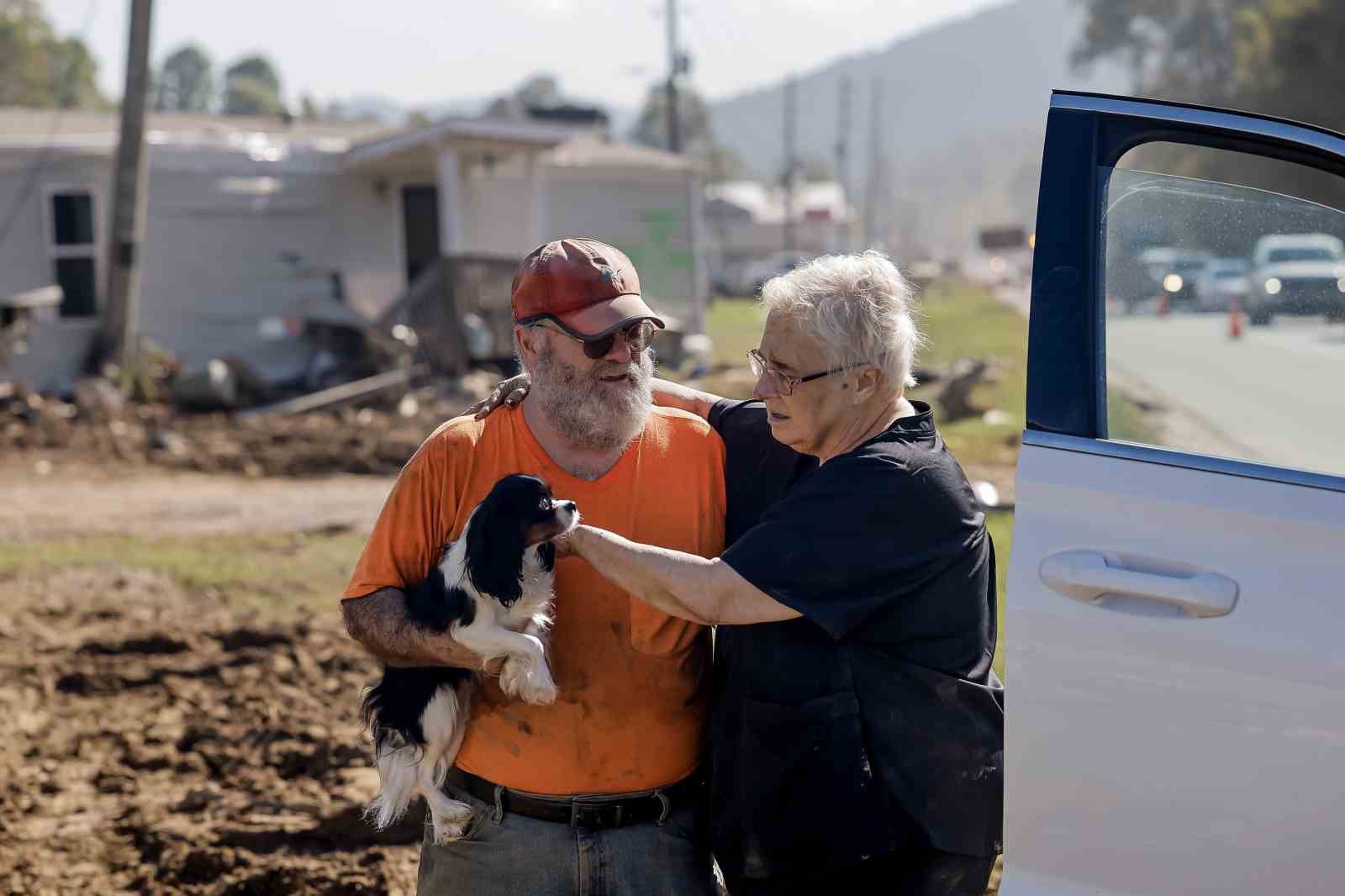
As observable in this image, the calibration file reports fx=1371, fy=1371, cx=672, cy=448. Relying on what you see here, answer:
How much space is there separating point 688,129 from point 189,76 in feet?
136

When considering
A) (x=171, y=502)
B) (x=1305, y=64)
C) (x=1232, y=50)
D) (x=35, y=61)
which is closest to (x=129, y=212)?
(x=171, y=502)

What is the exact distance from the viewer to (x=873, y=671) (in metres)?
2.55

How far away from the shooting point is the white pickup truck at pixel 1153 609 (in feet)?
7.56

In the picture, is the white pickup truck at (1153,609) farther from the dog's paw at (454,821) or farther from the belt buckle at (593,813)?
the dog's paw at (454,821)

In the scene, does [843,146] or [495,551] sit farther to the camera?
[843,146]

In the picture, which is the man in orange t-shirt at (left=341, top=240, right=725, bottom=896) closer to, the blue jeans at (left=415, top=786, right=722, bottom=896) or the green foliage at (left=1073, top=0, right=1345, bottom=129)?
the blue jeans at (left=415, top=786, right=722, bottom=896)

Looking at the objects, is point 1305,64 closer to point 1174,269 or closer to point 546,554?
point 1174,269

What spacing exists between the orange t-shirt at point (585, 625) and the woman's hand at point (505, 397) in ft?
0.17

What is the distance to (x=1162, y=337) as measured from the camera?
3.81m

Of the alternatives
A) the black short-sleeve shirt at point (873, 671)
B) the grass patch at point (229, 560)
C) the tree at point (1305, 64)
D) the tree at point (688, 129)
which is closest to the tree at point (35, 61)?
the tree at point (688, 129)

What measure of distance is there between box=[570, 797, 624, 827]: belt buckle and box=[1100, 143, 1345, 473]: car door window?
4.28 ft

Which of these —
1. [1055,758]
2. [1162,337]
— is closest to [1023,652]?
[1055,758]

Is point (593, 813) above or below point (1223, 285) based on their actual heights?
below

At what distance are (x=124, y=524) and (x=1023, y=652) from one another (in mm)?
9772
